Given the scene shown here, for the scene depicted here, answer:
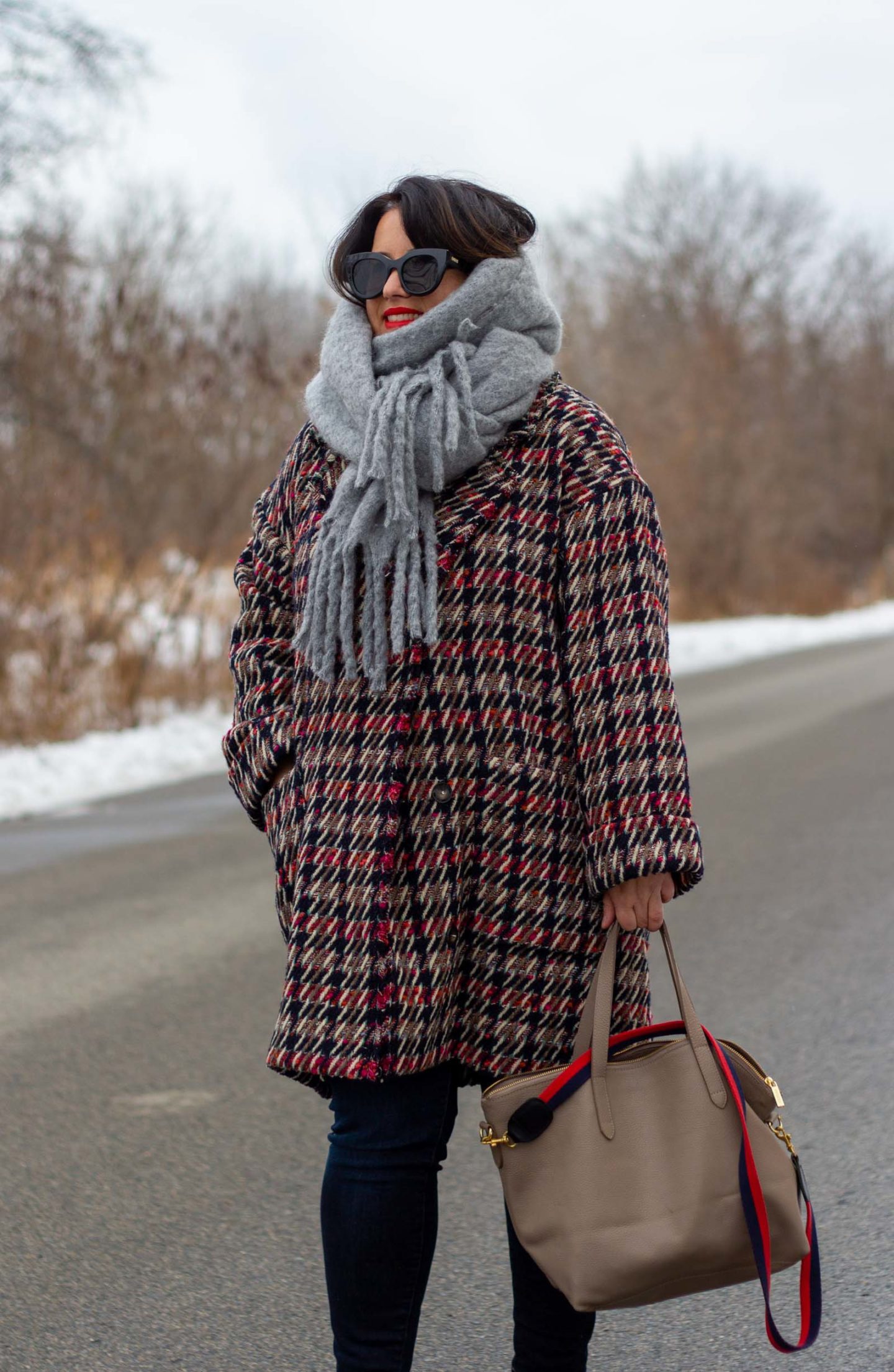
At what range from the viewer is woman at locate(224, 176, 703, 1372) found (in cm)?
206

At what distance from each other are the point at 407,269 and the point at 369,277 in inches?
2.7

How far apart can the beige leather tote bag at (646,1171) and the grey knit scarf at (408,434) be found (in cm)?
60

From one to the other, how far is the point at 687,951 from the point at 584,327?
24.6m

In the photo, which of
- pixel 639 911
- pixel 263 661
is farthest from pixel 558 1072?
pixel 263 661

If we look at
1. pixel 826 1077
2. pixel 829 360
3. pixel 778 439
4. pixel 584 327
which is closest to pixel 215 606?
pixel 826 1077

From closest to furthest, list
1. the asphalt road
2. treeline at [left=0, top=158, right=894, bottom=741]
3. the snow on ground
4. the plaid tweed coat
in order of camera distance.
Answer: the plaid tweed coat, the asphalt road, the snow on ground, treeline at [left=0, top=158, right=894, bottom=741]

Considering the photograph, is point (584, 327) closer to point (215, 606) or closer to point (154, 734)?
point (215, 606)

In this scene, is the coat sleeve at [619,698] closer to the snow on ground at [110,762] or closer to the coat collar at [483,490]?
the coat collar at [483,490]

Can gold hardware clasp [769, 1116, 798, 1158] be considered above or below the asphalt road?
above

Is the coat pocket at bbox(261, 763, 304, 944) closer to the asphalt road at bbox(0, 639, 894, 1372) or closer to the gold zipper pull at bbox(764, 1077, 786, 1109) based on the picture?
the gold zipper pull at bbox(764, 1077, 786, 1109)

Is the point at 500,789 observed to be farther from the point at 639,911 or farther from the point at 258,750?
the point at 258,750

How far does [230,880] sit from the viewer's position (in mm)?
6719

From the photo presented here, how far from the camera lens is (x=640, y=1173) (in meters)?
1.97

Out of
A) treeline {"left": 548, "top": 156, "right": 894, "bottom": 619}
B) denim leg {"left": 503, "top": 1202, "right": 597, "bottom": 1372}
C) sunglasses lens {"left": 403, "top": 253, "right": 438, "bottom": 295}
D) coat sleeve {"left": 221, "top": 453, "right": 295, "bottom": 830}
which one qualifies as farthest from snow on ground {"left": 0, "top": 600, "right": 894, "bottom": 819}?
treeline {"left": 548, "top": 156, "right": 894, "bottom": 619}
